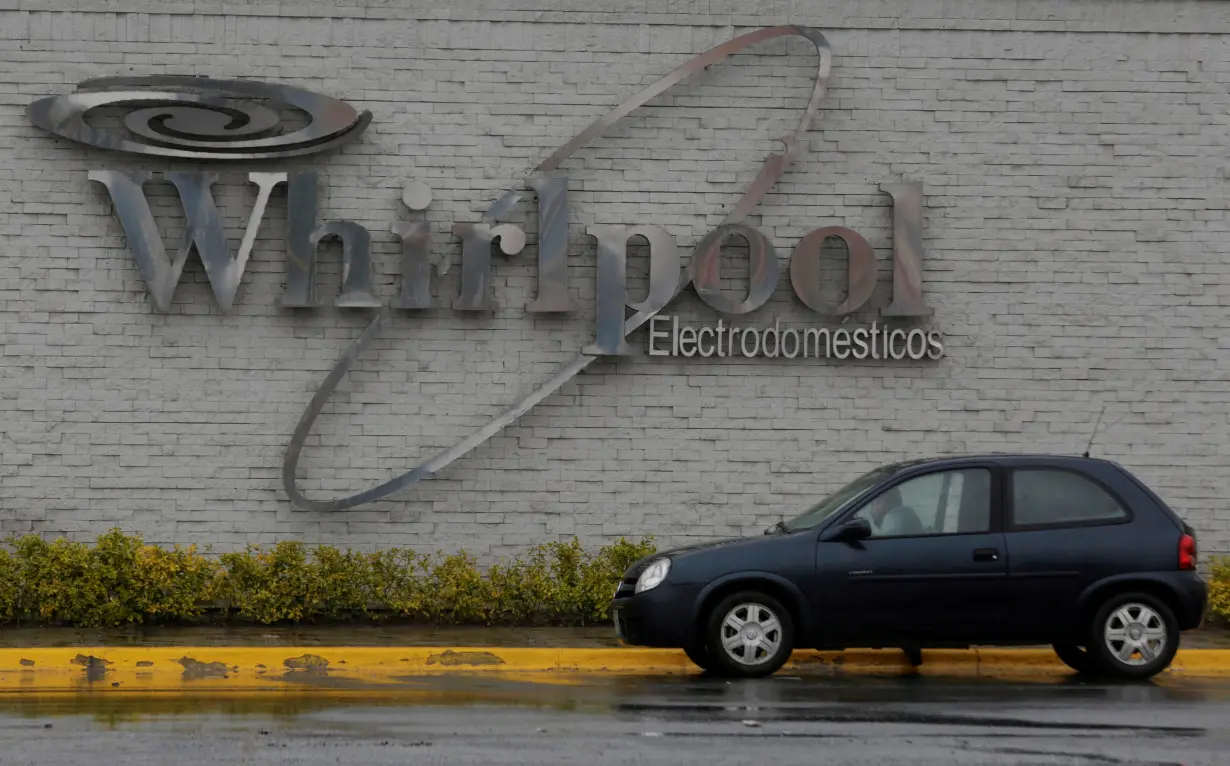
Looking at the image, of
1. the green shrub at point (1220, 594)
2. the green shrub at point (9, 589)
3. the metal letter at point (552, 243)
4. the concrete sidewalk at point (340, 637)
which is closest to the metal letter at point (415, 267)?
the metal letter at point (552, 243)

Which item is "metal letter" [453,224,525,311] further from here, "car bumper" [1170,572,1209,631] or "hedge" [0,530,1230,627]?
"car bumper" [1170,572,1209,631]

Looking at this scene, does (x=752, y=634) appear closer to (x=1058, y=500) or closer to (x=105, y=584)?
(x=1058, y=500)

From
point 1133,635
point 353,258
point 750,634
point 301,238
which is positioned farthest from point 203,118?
point 1133,635

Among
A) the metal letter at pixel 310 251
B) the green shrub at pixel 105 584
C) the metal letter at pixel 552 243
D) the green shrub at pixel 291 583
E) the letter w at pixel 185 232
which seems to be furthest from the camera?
the metal letter at pixel 552 243

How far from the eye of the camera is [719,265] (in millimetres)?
14711

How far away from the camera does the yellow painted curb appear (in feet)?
37.5

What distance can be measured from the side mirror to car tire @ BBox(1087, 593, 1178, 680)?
1655 millimetres

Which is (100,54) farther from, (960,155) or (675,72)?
(960,155)

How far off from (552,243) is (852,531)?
440 centimetres

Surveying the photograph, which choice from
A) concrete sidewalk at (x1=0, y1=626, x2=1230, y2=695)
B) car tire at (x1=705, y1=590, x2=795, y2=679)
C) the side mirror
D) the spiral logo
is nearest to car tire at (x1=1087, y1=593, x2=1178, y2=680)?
concrete sidewalk at (x1=0, y1=626, x2=1230, y2=695)

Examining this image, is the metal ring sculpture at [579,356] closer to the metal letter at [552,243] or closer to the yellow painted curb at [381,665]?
the metal letter at [552,243]

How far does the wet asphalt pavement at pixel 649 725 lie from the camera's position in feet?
27.1

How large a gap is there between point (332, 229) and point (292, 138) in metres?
0.84

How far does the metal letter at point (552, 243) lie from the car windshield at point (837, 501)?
339cm
